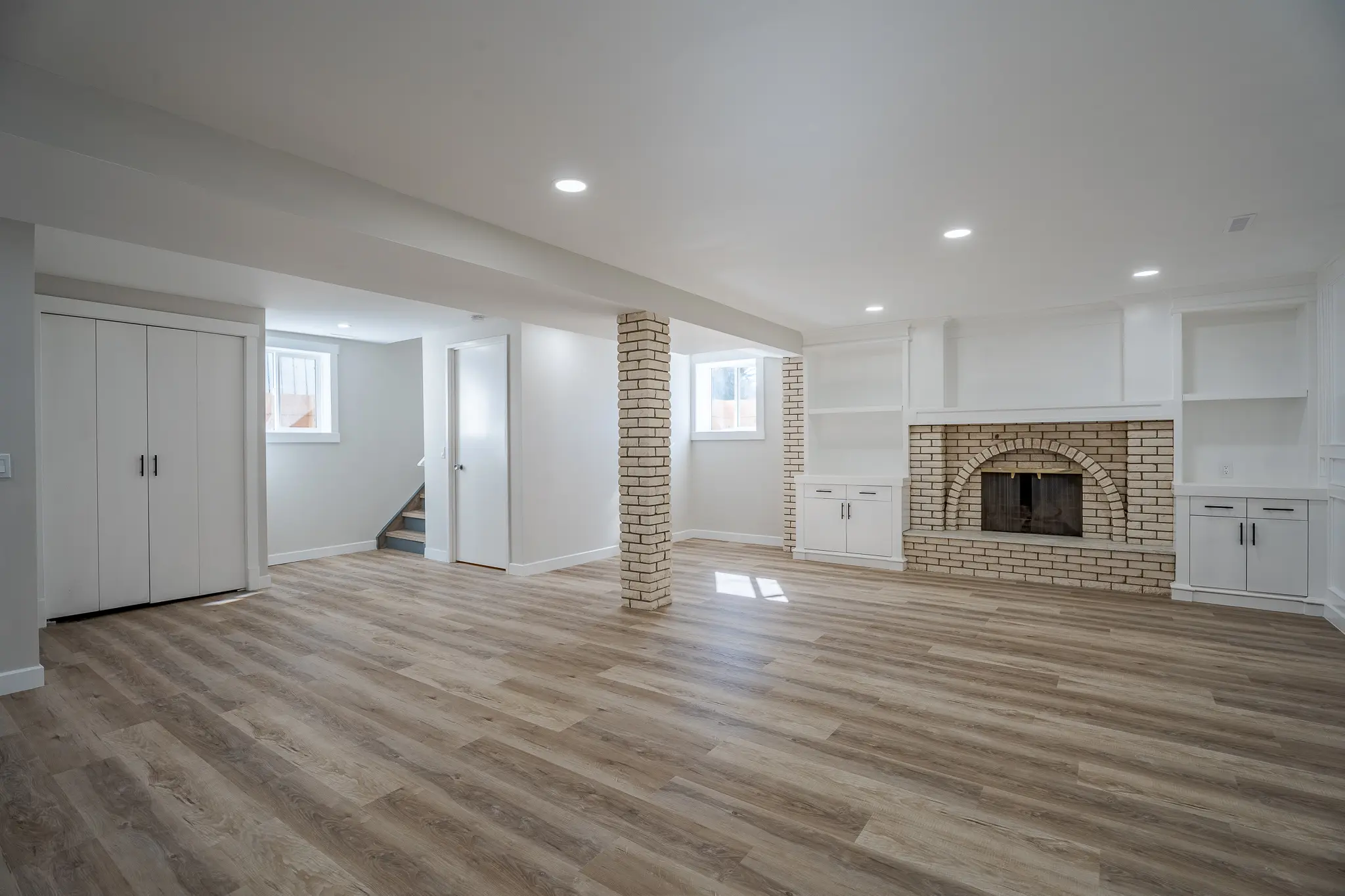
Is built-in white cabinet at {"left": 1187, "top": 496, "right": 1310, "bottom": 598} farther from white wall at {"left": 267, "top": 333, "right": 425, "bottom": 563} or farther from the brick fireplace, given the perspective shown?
white wall at {"left": 267, "top": 333, "right": 425, "bottom": 563}

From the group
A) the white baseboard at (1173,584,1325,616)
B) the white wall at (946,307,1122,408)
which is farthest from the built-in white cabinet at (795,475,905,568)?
the white baseboard at (1173,584,1325,616)

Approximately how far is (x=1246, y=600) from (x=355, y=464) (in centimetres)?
846

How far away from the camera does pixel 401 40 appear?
2.02m

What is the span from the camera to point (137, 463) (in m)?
5.02

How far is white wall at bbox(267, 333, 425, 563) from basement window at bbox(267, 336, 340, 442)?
0.08 m

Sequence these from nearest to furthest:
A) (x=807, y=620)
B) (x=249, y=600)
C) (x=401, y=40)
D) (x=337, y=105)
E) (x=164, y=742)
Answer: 1. (x=401, y=40)
2. (x=337, y=105)
3. (x=164, y=742)
4. (x=807, y=620)
5. (x=249, y=600)

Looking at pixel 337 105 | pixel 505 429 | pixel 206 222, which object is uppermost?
pixel 337 105

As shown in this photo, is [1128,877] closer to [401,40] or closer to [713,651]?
[713,651]

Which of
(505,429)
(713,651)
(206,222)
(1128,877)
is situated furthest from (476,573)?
(1128,877)

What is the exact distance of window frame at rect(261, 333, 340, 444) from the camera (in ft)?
23.0

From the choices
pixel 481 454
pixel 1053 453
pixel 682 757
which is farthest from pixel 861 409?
pixel 682 757

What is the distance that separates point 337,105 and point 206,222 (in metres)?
0.92

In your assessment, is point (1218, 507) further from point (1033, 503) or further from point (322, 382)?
point (322, 382)

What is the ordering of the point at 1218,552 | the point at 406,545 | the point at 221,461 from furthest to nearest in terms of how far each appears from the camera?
the point at 406,545, the point at 221,461, the point at 1218,552
